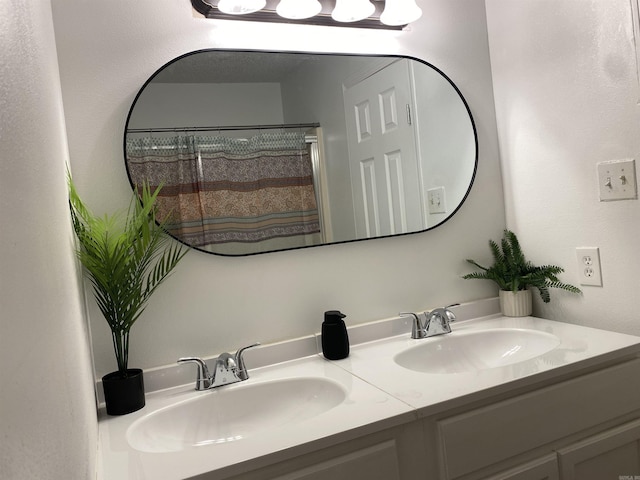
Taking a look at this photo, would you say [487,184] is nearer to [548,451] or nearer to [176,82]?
[548,451]

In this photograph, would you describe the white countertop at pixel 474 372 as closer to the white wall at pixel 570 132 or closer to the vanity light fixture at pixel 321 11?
the white wall at pixel 570 132

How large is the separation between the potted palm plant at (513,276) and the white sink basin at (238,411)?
72cm

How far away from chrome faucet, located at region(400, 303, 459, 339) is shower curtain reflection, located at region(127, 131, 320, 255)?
405 millimetres

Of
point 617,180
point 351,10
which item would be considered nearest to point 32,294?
point 351,10

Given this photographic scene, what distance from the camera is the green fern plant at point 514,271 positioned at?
1.63 metres

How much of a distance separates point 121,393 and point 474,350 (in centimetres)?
99

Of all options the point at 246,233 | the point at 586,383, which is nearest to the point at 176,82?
the point at 246,233

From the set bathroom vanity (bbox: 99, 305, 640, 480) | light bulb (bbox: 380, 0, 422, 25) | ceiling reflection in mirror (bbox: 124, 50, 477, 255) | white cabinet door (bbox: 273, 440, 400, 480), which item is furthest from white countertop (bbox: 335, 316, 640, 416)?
light bulb (bbox: 380, 0, 422, 25)

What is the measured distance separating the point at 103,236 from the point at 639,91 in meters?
1.34

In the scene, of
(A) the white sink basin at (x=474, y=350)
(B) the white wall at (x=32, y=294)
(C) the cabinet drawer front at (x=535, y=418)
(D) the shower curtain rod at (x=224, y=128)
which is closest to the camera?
(B) the white wall at (x=32, y=294)

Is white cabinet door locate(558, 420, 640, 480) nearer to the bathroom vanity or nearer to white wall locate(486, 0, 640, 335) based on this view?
the bathroom vanity

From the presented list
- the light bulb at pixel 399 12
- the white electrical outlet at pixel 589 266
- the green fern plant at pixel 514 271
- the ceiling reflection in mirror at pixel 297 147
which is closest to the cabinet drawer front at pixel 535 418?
the white electrical outlet at pixel 589 266

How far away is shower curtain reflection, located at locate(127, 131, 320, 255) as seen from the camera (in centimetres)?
136

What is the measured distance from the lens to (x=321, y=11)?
151 cm
